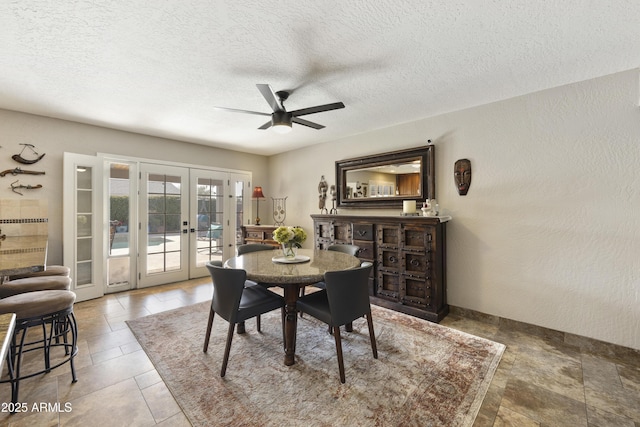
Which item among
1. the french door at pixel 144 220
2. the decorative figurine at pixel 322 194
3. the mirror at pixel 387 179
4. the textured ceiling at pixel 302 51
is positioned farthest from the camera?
the decorative figurine at pixel 322 194

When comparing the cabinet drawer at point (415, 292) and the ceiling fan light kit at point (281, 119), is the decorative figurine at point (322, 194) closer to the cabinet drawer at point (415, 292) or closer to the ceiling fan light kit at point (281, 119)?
the cabinet drawer at point (415, 292)

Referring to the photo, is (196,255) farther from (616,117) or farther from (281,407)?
(616,117)

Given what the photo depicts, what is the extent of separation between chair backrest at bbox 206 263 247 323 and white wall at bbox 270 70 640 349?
2.60 metres

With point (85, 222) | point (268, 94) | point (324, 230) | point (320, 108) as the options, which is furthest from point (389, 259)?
point (85, 222)

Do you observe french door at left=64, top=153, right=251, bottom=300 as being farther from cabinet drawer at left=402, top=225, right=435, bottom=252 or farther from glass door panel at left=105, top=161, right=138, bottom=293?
cabinet drawer at left=402, top=225, right=435, bottom=252

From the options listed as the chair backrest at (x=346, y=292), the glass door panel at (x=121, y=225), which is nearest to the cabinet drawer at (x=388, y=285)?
the chair backrest at (x=346, y=292)

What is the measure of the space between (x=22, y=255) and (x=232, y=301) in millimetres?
2057

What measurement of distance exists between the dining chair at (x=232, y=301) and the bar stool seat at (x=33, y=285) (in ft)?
4.56

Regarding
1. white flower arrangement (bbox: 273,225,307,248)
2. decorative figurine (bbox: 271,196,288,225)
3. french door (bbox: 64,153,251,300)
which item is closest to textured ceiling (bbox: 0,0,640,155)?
french door (bbox: 64,153,251,300)

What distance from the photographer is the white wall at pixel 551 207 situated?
240 centimetres

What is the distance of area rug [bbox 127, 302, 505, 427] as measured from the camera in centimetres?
172

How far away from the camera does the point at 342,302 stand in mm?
2135

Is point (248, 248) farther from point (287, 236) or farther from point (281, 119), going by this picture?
point (281, 119)

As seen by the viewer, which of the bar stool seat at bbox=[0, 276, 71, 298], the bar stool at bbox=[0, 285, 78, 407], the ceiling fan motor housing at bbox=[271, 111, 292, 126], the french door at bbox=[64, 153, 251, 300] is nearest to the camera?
the bar stool at bbox=[0, 285, 78, 407]
